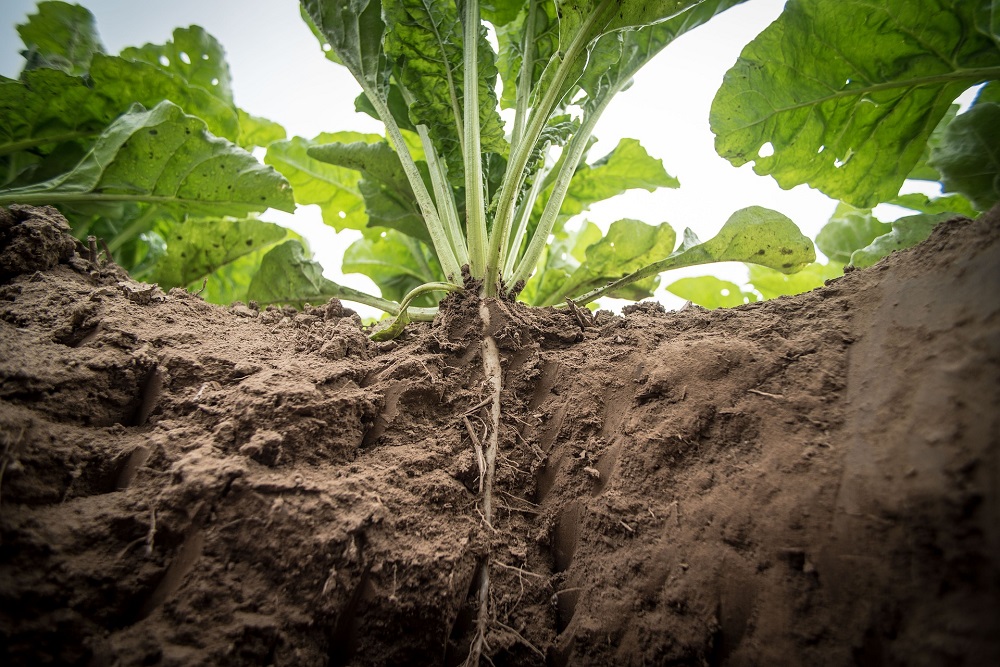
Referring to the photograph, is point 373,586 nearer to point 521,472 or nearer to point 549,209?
point 521,472

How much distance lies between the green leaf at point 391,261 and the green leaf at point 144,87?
0.66m

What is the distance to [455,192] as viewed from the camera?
146cm

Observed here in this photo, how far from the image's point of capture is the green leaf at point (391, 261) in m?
1.88

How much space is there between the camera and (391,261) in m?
1.91

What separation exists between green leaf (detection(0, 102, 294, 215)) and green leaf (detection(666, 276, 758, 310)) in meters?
1.39

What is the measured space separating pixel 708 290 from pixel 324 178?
5.10 ft

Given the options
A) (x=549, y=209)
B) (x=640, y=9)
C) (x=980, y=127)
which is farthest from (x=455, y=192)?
(x=980, y=127)

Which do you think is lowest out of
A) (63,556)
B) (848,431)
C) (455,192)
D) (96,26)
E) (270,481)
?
(63,556)

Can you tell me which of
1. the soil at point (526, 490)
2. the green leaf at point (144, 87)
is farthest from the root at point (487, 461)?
the green leaf at point (144, 87)

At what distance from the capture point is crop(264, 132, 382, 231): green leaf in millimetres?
1750

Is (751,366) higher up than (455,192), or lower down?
lower down

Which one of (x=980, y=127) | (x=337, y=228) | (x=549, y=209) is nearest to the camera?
(x=980, y=127)

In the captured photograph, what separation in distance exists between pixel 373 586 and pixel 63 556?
33cm

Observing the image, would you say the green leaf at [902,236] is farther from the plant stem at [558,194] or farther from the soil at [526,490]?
the plant stem at [558,194]
